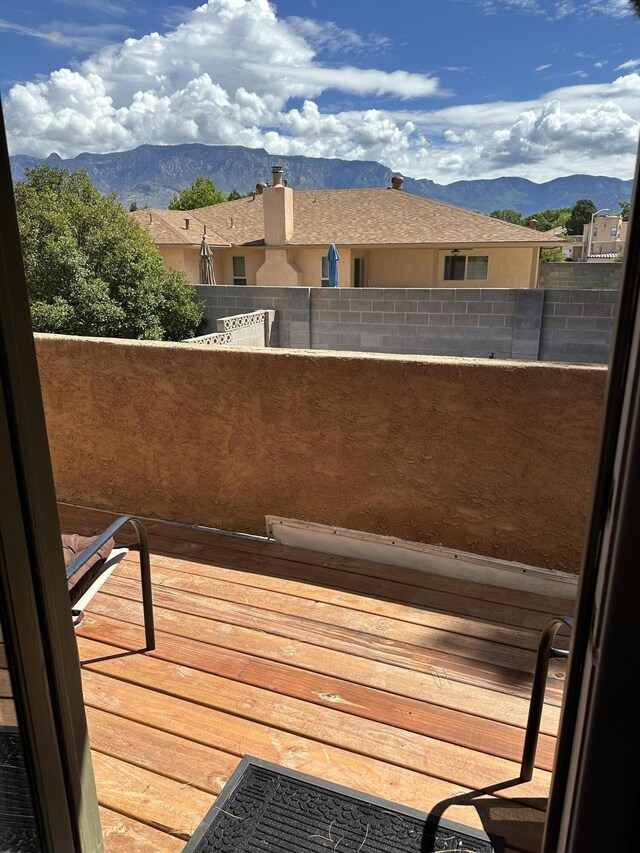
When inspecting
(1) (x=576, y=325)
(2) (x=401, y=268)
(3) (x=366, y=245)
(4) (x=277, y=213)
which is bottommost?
(1) (x=576, y=325)

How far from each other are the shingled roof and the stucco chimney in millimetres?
420

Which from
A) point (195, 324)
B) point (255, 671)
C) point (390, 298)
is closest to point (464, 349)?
point (390, 298)

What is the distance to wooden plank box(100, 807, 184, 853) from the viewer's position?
57.2 inches

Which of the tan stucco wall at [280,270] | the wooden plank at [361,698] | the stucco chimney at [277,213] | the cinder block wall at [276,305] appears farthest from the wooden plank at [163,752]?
the stucco chimney at [277,213]

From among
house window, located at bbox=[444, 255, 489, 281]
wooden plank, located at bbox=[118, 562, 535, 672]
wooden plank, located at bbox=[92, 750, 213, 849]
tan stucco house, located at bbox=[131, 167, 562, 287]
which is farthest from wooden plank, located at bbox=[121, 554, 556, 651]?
house window, located at bbox=[444, 255, 489, 281]

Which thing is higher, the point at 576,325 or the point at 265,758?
the point at 576,325

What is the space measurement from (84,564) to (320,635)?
3.14ft

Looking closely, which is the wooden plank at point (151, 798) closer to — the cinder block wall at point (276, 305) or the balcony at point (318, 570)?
the balcony at point (318, 570)

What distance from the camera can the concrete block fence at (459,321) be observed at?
10094 mm

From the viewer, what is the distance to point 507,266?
18.4 m

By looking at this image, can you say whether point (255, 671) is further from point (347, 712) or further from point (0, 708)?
point (0, 708)

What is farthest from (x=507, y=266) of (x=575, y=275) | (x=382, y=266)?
(x=382, y=266)

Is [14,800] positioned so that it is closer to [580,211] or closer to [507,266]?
[507,266]

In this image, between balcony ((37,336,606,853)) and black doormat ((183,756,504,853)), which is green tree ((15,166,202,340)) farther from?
black doormat ((183,756,504,853))
